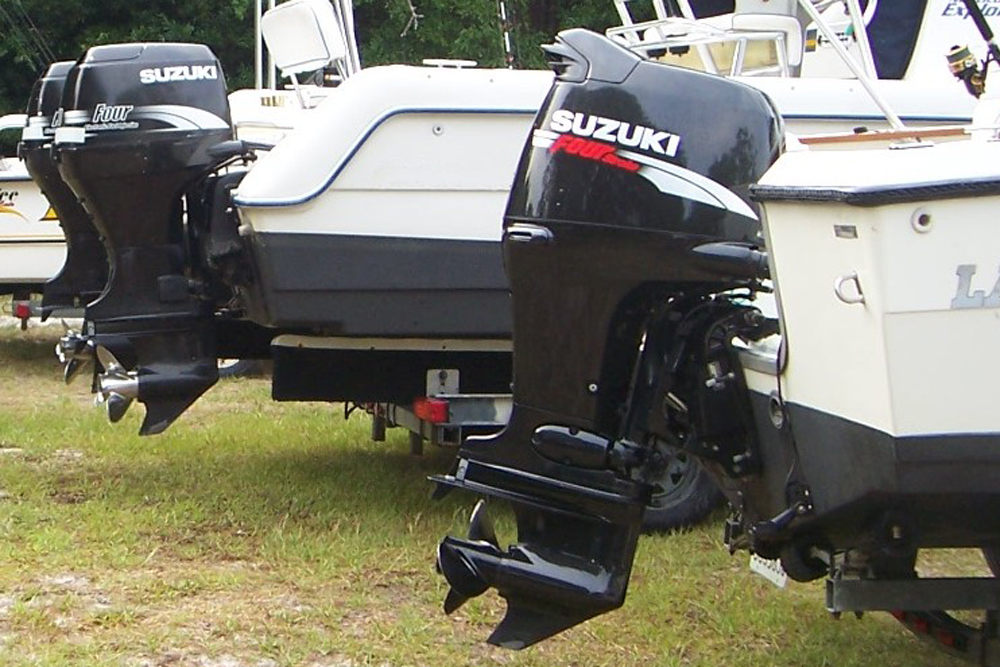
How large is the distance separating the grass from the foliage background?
32.7ft

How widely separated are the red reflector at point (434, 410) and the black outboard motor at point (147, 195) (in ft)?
3.32

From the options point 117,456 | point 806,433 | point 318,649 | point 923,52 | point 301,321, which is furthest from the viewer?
point 117,456

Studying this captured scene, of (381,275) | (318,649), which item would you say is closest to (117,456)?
(381,275)

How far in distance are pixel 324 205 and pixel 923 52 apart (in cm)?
266

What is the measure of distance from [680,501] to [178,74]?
267 cm

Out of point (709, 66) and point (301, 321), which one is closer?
point (301, 321)

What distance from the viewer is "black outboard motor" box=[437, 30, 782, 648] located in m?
3.56

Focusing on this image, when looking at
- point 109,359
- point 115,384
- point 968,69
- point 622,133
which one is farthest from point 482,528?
point 109,359

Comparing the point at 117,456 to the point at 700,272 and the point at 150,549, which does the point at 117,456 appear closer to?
the point at 150,549

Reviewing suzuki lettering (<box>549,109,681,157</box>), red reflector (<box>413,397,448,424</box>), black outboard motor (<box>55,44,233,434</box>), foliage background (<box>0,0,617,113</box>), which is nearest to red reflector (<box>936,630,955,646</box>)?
suzuki lettering (<box>549,109,681,157</box>)

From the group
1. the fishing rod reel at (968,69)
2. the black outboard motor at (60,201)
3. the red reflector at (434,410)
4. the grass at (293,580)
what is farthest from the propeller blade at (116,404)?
the fishing rod reel at (968,69)

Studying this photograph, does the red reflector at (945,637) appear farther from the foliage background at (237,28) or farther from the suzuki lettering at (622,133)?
the foliage background at (237,28)

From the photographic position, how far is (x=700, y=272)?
3.54 m

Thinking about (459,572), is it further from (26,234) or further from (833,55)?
(26,234)
